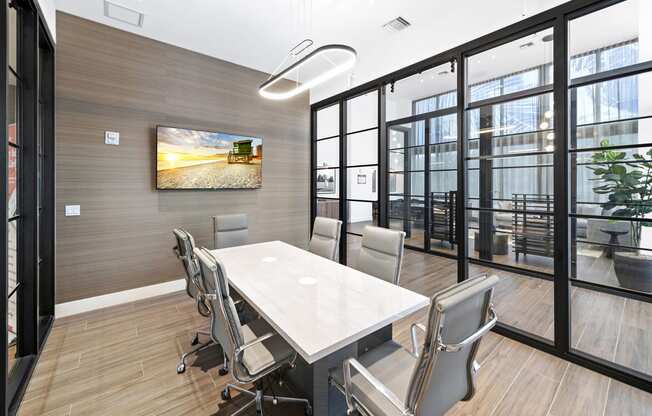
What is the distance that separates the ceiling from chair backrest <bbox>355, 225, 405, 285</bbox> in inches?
86.2

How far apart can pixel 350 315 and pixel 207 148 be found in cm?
338

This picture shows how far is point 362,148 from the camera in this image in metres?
4.32

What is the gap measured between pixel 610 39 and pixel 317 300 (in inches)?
116

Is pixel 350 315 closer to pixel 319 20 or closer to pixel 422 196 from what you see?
pixel 319 20

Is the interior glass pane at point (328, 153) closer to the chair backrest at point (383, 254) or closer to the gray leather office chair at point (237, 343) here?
the chair backrest at point (383, 254)

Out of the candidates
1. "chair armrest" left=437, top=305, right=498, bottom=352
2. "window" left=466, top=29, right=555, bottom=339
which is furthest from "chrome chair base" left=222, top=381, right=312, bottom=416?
"window" left=466, top=29, right=555, bottom=339

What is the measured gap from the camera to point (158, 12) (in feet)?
10.2

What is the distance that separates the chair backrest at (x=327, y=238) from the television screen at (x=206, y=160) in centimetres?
168

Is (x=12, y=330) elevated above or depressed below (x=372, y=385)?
below

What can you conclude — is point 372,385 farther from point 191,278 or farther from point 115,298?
point 115,298

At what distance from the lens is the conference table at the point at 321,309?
1394mm

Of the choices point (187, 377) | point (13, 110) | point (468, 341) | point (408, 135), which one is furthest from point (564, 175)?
point (13, 110)

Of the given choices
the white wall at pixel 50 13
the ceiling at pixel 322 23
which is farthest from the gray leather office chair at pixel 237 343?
the white wall at pixel 50 13

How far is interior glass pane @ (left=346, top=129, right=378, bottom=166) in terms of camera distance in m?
4.07
